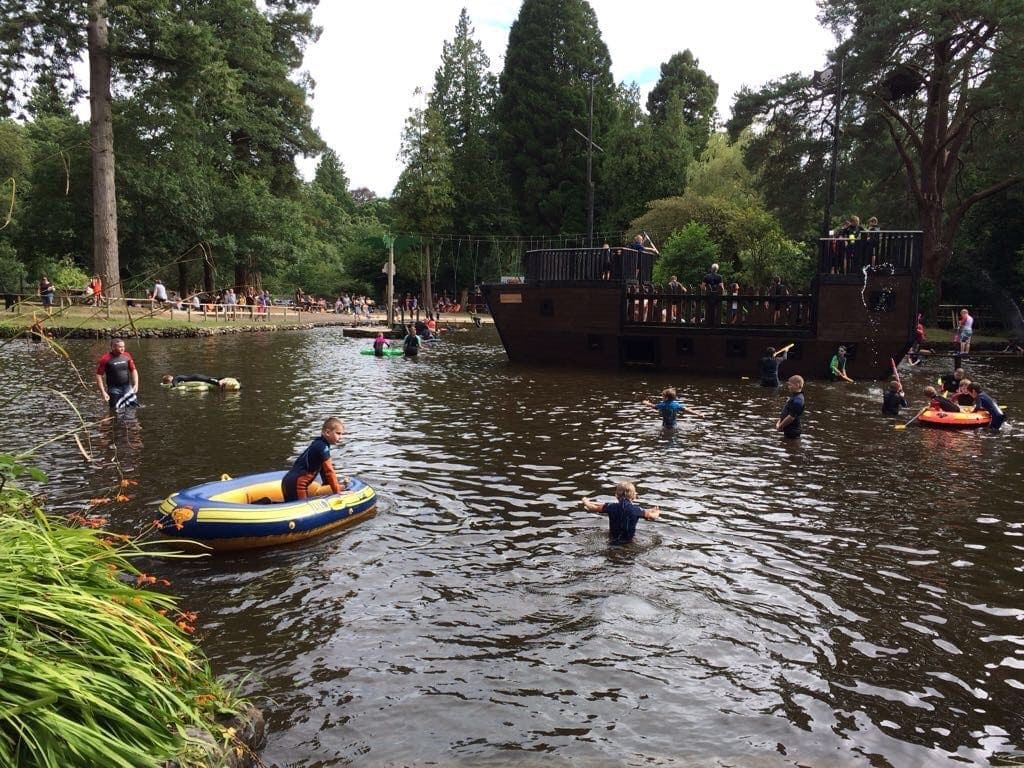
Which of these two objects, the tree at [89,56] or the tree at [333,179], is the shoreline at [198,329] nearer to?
the tree at [89,56]

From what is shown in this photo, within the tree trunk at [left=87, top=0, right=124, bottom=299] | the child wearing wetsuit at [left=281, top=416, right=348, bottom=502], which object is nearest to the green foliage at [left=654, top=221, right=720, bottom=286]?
the tree trunk at [left=87, top=0, right=124, bottom=299]

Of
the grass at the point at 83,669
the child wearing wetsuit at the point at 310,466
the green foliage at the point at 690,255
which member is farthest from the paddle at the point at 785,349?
the grass at the point at 83,669

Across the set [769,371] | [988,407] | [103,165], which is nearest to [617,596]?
[988,407]

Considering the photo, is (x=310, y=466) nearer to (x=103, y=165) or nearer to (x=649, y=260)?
(x=649, y=260)

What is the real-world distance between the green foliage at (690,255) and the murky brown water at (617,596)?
2784 cm

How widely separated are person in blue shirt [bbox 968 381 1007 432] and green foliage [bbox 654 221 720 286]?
1039 inches

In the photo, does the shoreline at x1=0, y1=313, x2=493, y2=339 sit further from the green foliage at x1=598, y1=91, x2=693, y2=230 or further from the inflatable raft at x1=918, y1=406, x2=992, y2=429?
the inflatable raft at x1=918, y1=406, x2=992, y2=429

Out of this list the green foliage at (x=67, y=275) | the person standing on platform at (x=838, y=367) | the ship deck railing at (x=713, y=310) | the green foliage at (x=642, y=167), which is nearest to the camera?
the person standing on platform at (x=838, y=367)

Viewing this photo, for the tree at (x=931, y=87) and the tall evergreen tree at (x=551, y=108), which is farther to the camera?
the tall evergreen tree at (x=551, y=108)

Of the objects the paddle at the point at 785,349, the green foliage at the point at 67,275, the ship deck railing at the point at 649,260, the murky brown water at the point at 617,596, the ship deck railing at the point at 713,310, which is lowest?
the murky brown water at the point at 617,596

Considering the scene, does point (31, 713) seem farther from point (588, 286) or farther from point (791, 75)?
point (791, 75)

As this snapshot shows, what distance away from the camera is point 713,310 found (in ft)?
80.1

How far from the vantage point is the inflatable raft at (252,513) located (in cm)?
796

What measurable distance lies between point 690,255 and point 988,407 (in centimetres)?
2823
